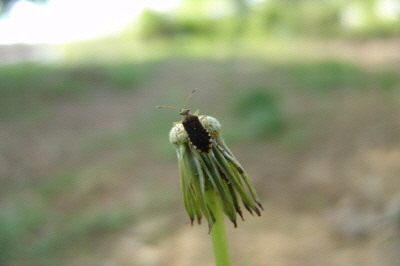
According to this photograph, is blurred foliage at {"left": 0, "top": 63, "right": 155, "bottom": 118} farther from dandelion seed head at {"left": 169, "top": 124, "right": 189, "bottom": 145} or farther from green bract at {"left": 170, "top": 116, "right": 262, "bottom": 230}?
green bract at {"left": 170, "top": 116, "right": 262, "bottom": 230}

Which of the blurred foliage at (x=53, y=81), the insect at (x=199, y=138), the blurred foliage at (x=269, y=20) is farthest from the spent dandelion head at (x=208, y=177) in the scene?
the blurred foliage at (x=269, y=20)

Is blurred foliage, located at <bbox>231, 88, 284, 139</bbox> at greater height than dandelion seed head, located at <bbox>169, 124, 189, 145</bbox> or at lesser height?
greater

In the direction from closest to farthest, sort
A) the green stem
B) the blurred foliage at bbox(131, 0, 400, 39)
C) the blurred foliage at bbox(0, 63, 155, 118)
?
the green stem
the blurred foliage at bbox(0, 63, 155, 118)
the blurred foliage at bbox(131, 0, 400, 39)

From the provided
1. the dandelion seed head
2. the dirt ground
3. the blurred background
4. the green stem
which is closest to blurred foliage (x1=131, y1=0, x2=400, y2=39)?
the blurred background

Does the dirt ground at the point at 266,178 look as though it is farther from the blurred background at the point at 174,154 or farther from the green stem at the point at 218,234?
the green stem at the point at 218,234

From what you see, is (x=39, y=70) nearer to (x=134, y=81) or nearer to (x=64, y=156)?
(x=134, y=81)

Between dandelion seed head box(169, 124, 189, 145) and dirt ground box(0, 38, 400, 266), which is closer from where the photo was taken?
dandelion seed head box(169, 124, 189, 145)
